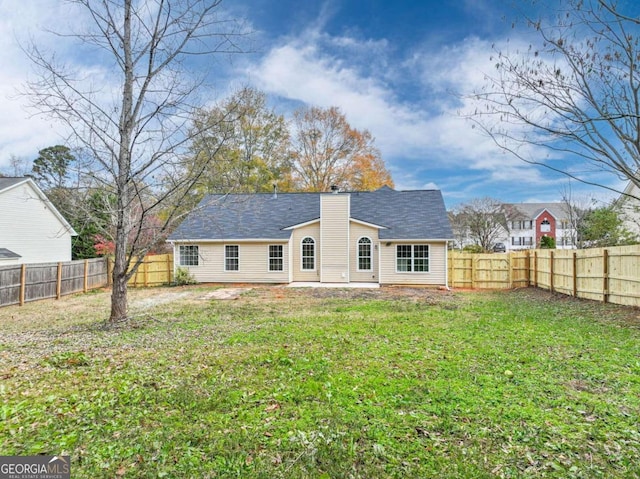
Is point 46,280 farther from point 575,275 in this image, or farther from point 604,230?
point 604,230

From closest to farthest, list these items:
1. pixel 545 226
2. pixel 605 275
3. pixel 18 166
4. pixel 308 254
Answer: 1. pixel 605 275
2. pixel 308 254
3. pixel 18 166
4. pixel 545 226

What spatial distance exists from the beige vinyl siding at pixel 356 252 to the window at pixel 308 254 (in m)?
1.90

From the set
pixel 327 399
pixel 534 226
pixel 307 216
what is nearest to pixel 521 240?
pixel 534 226

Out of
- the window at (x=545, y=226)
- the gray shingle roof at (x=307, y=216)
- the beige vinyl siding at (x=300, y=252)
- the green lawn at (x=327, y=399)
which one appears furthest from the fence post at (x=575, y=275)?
the window at (x=545, y=226)

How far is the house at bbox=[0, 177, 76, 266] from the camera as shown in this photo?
1758cm

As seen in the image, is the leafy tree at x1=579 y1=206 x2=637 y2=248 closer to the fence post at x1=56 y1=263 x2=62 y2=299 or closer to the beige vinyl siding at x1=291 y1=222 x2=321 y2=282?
the beige vinyl siding at x1=291 y1=222 x2=321 y2=282

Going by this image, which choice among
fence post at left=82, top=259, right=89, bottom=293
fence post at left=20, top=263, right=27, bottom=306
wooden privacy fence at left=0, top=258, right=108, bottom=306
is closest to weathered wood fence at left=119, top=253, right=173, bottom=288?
wooden privacy fence at left=0, top=258, right=108, bottom=306

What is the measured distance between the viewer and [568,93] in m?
5.53

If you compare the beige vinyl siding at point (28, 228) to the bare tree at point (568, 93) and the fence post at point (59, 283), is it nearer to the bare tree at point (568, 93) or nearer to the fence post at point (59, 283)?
the fence post at point (59, 283)

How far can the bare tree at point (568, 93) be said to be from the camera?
16.7 feet

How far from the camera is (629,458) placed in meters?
2.73

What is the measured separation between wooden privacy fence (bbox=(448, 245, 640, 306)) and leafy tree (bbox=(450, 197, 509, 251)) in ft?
61.1

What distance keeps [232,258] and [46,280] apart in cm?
765

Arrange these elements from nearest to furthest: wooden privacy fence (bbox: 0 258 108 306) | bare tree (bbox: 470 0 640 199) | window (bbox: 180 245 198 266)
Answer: bare tree (bbox: 470 0 640 199) < wooden privacy fence (bbox: 0 258 108 306) < window (bbox: 180 245 198 266)
